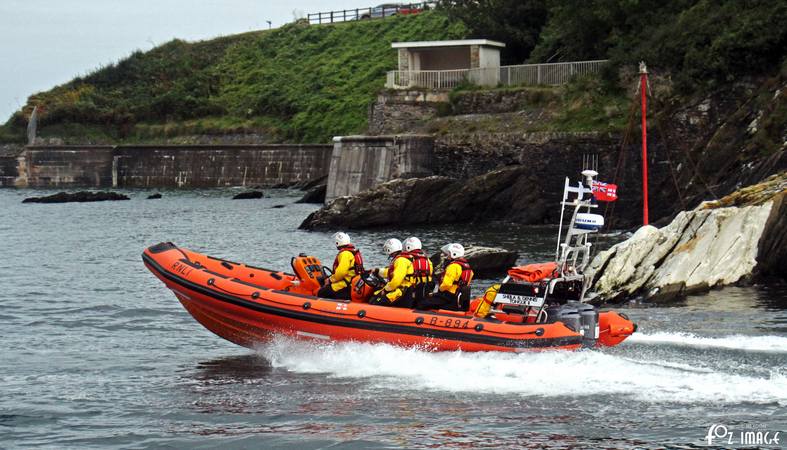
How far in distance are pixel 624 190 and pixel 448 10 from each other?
68.7ft

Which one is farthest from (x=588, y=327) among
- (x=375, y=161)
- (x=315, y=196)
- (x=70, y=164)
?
(x=70, y=164)

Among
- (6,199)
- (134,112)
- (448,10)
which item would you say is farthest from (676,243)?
(134,112)

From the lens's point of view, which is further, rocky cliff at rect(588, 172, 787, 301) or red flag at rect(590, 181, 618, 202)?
rocky cliff at rect(588, 172, 787, 301)

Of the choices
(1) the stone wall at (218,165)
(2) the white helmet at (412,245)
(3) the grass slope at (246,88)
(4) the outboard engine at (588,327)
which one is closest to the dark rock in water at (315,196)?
(1) the stone wall at (218,165)

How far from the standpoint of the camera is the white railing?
4356 centimetres

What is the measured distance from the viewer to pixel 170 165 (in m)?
61.9

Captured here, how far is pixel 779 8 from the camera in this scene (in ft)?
115

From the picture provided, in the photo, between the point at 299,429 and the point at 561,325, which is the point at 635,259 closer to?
the point at 561,325

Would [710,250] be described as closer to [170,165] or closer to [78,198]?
[78,198]

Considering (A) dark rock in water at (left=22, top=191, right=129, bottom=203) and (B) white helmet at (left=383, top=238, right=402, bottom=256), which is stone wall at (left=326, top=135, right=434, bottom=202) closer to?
(A) dark rock in water at (left=22, top=191, right=129, bottom=203)

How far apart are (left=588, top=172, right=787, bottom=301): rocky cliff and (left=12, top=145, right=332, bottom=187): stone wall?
117 ft

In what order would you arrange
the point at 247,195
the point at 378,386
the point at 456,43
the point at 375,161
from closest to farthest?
the point at 378,386 < the point at 375,161 < the point at 456,43 < the point at 247,195

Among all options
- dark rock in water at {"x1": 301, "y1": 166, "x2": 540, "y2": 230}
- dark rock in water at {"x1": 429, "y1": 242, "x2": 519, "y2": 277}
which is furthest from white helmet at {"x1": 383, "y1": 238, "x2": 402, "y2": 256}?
dark rock in water at {"x1": 301, "y1": 166, "x2": 540, "y2": 230}

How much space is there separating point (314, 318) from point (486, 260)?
376 inches
